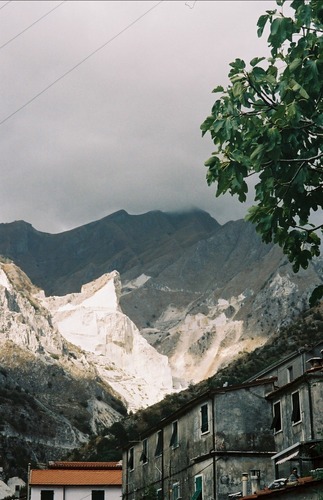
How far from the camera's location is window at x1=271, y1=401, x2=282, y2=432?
43.9m

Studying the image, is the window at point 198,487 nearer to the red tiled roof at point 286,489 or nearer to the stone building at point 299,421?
the stone building at point 299,421

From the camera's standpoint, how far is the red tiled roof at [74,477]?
64562 millimetres

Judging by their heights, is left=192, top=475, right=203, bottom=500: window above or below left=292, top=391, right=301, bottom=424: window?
below

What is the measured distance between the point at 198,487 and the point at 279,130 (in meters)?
32.4

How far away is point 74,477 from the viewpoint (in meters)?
65.4

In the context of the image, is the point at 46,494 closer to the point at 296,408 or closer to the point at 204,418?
the point at 204,418

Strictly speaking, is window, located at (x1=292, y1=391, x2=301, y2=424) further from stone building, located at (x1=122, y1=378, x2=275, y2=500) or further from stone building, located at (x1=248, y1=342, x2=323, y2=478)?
stone building, located at (x1=122, y1=378, x2=275, y2=500)

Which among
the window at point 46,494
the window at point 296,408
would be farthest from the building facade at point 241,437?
the window at point 46,494

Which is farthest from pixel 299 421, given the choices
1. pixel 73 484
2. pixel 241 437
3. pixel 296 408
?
pixel 73 484

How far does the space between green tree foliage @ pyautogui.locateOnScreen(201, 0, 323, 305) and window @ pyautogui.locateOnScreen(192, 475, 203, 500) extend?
28.5m

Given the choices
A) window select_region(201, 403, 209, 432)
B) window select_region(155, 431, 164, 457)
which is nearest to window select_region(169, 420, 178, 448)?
window select_region(155, 431, 164, 457)

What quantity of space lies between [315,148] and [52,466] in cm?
5659

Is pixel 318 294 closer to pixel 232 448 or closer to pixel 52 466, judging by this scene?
pixel 232 448

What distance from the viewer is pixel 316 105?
17.9 m
